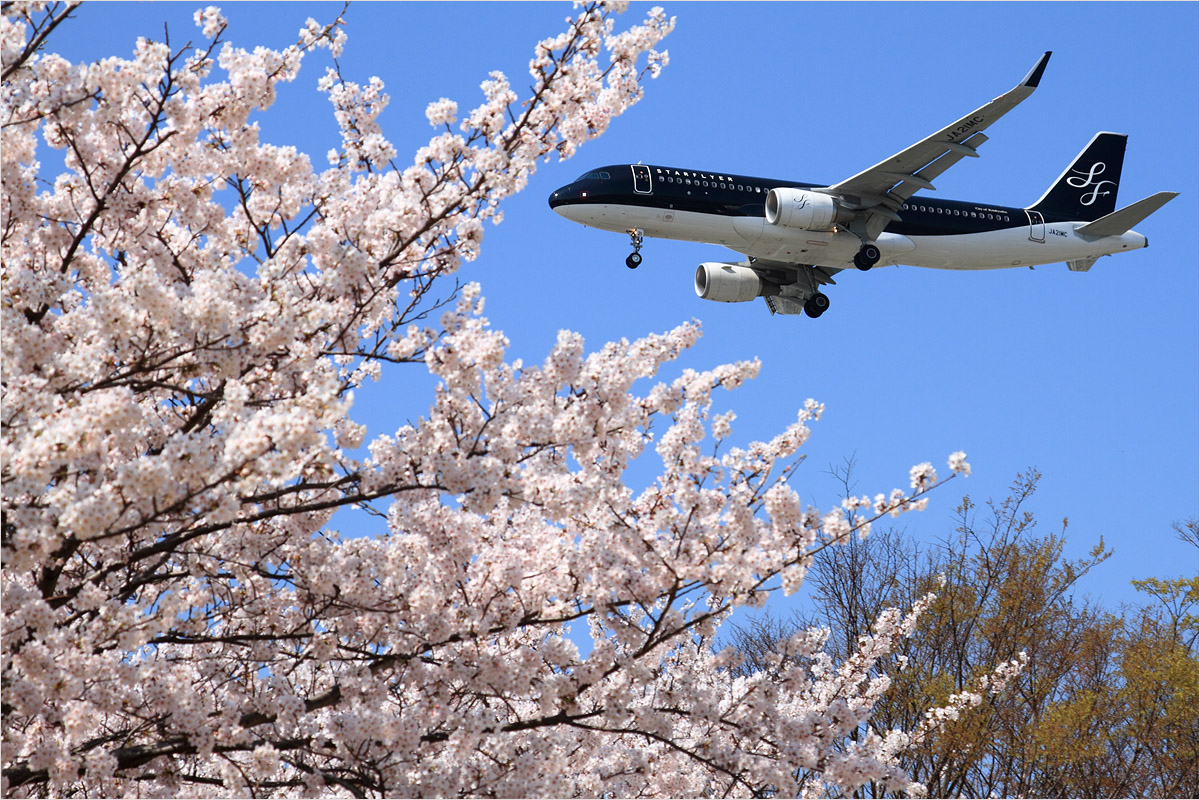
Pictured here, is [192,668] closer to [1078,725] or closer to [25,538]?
[25,538]

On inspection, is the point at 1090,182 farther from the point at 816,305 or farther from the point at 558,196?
the point at 558,196

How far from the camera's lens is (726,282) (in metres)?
29.8

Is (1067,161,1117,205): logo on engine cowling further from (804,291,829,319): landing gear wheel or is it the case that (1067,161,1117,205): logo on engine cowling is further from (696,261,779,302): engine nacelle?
(696,261,779,302): engine nacelle

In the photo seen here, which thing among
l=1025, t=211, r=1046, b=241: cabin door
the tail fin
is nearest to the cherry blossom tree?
l=1025, t=211, r=1046, b=241: cabin door

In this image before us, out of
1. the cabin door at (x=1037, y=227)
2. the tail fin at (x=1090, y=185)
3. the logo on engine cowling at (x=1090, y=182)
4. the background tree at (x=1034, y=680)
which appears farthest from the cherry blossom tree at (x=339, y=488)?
the logo on engine cowling at (x=1090, y=182)

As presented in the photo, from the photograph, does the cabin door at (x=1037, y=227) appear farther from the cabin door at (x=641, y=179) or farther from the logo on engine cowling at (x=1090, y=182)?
the cabin door at (x=641, y=179)

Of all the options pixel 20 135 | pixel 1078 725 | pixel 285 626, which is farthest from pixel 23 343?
pixel 1078 725

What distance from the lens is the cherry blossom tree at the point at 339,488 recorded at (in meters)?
6.29

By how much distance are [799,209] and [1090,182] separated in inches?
544

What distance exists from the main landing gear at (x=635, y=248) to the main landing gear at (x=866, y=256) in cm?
543

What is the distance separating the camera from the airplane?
2502 cm

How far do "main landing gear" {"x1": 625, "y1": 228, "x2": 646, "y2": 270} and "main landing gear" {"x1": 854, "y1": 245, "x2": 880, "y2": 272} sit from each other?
543 centimetres

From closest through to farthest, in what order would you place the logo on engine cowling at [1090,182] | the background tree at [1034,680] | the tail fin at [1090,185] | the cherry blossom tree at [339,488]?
the cherry blossom tree at [339,488] → the background tree at [1034,680] → the tail fin at [1090,185] → the logo on engine cowling at [1090,182]

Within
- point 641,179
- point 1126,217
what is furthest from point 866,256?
point 1126,217
